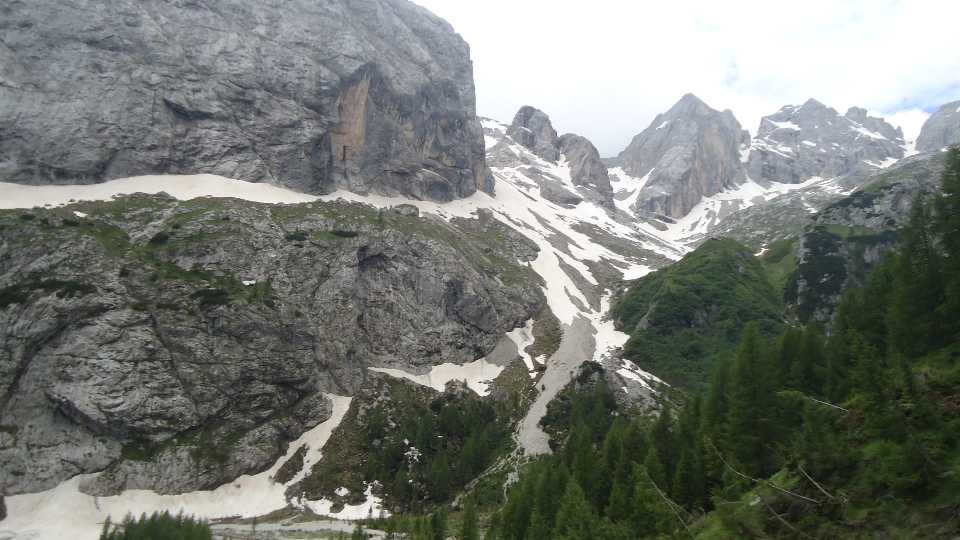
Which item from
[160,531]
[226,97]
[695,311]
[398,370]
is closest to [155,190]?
[226,97]

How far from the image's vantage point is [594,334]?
348ft

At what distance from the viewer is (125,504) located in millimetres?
59188

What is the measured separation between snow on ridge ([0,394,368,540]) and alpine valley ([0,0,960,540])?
0.33 meters

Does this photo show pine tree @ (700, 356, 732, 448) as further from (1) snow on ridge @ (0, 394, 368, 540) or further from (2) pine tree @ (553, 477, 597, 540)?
(1) snow on ridge @ (0, 394, 368, 540)

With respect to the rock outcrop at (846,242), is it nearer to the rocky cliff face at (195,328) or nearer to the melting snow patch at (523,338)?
the melting snow patch at (523,338)

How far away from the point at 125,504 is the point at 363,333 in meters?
39.7

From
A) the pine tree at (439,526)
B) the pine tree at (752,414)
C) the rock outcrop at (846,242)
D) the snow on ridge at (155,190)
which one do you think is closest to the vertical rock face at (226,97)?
the snow on ridge at (155,190)

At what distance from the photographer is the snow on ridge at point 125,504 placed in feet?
181

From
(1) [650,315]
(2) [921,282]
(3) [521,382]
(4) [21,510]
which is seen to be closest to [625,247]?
(1) [650,315]

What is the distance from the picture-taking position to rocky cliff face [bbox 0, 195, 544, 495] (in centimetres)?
6341

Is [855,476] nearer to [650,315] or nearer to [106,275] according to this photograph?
[106,275]

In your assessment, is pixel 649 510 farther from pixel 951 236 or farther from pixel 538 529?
pixel 951 236

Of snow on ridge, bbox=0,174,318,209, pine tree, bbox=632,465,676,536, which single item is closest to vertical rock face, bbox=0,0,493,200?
snow on ridge, bbox=0,174,318,209

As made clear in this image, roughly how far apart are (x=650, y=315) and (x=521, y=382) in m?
32.7
